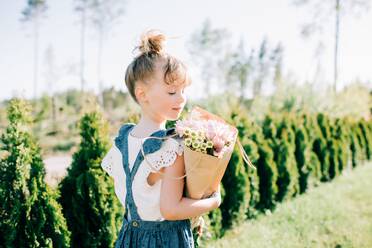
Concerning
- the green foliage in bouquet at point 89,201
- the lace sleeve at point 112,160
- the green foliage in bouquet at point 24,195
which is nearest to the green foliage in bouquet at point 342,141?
the green foliage in bouquet at point 89,201

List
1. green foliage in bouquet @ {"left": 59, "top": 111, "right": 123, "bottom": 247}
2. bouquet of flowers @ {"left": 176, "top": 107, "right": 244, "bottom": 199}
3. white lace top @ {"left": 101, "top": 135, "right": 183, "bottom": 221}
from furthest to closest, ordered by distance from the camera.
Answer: green foliage in bouquet @ {"left": 59, "top": 111, "right": 123, "bottom": 247}, white lace top @ {"left": 101, "top": 135, "right": 183, "bottom": 221}, bouquet of flowers @ {"left": 176, "top": 107, "right": 244, "bottom": 199}

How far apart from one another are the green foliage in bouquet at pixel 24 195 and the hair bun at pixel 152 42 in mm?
2258

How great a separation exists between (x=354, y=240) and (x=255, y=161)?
2.23m

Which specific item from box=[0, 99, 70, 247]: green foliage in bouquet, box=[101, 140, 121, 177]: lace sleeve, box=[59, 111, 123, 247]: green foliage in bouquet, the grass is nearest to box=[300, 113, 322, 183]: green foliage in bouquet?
the grass

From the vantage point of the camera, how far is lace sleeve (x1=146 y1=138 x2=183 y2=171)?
1969 mm

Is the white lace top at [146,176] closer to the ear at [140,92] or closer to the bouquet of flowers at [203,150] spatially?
the bouquet of flowers at [203,150]

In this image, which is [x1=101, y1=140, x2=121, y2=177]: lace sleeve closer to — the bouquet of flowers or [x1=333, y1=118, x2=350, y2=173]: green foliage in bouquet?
the bouquet of flowers

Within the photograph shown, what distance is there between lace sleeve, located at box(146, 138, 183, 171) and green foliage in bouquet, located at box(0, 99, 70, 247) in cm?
220

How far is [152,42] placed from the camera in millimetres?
2053

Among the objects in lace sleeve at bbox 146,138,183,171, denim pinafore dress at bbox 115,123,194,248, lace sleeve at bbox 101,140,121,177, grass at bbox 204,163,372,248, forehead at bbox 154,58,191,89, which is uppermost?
forehead at bbox 154,58,191,89

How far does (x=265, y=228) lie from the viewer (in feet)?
21.4

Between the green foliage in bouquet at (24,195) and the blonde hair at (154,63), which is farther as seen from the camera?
the green foliage in bouquet at (24,195)

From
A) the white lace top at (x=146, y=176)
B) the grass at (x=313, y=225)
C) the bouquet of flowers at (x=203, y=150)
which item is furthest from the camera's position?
the grass at (x=313, y=225)

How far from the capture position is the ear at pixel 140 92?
6.82 ft
